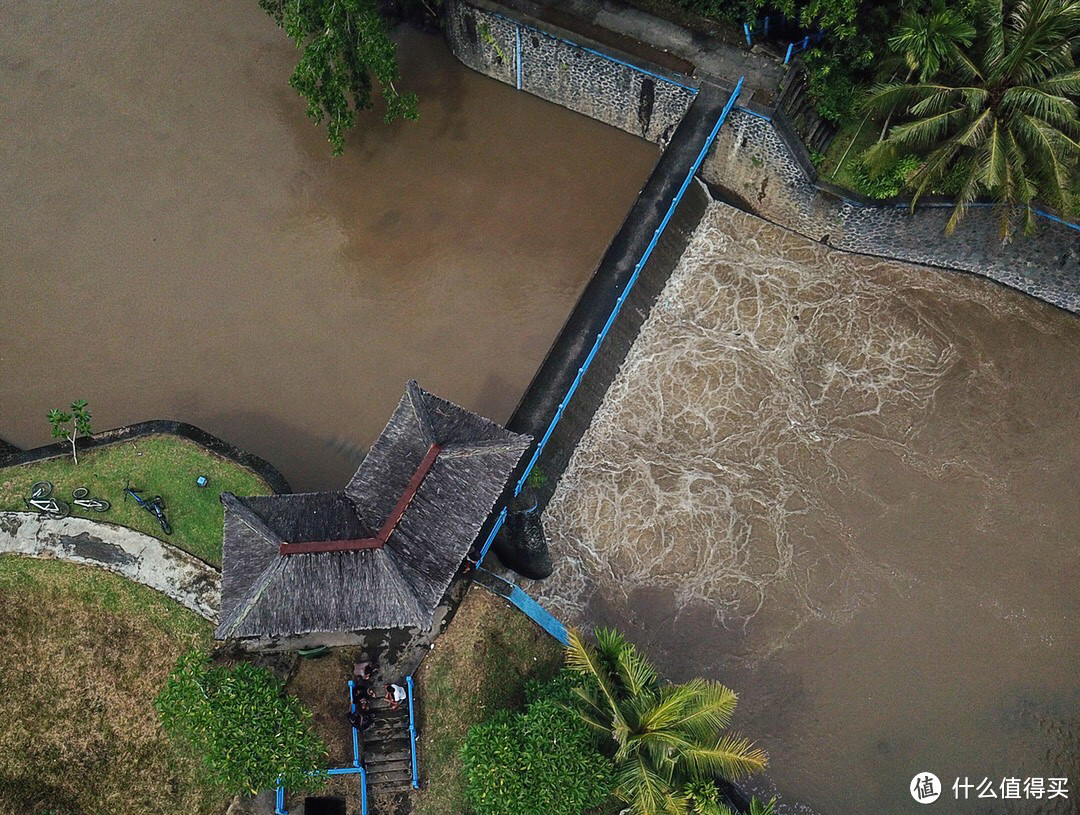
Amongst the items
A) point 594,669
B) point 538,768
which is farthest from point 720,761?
point 538,768

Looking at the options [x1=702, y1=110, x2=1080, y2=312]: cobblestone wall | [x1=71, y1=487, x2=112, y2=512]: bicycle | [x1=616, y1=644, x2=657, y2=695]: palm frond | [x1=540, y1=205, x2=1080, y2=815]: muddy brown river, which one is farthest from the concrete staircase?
[x1=702, y1=110, x2=1080, y2=312]: cobblestone wall

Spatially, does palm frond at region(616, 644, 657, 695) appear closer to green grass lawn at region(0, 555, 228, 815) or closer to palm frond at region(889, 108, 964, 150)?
green grass lawn at region(0, 555, 228, 815)

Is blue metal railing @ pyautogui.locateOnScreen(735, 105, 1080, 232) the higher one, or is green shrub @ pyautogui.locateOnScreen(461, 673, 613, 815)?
blue metal railing @ pyautogui.locateOnScreen(735, 105, 1080, 232)

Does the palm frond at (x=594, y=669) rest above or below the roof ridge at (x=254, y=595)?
above

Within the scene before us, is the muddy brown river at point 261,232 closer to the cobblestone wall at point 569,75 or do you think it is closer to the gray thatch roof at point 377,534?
the cobblestone wall at point 569,75

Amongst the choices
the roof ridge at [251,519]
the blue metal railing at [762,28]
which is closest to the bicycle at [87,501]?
the roof ridge at [251,519]

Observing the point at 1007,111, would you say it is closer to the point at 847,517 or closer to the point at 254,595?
the point at 847,517
